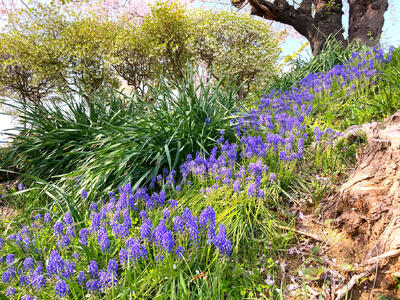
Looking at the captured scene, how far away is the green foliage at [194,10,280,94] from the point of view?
29.3ft

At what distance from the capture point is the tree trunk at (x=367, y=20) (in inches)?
284

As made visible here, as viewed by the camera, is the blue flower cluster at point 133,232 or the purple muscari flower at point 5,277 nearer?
the blue flower cluster at point 133,232

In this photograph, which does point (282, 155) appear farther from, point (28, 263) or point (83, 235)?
point (28, 263)

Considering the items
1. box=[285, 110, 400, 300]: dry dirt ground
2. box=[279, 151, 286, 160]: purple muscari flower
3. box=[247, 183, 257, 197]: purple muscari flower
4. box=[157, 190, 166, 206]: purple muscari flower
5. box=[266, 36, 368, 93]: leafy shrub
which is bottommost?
box=[285, 110, 400, 300]: dry dirt ground

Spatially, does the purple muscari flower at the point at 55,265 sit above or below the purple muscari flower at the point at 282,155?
below

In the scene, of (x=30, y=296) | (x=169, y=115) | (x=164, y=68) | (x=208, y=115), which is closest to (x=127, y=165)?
(x=169, y=115)

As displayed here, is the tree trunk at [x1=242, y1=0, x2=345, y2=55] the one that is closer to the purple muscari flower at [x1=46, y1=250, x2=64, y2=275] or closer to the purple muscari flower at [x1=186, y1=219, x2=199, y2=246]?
the purple muscari flower at [x1=186, y1=219, x2=199, y2=246]

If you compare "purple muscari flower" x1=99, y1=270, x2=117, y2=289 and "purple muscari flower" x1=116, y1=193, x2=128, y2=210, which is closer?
"purple muscari flower" x1=99, y1=270, x2=117, y2=289

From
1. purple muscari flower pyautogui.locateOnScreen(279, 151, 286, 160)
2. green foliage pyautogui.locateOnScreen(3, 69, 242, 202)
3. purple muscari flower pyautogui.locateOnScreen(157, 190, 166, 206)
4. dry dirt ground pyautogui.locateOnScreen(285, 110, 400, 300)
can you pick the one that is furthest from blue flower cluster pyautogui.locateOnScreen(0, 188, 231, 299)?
purple muscari flower pyautogui.locateOnScreen(279, 151, 286, 160)

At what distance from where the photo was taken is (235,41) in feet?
30.1

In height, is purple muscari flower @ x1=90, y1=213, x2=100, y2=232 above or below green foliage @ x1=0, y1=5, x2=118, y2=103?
below

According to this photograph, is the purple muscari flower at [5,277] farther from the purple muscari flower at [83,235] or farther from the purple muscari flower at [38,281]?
the purple muscari flower at [83,235]

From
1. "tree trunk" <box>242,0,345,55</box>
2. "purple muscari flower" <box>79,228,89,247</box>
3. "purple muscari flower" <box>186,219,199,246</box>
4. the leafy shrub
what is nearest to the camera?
"purple muscari flower" <box>186,219,199,246</box>

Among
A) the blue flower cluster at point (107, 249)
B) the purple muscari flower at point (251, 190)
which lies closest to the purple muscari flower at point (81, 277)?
the blue flower cluster at point (107, 249)
